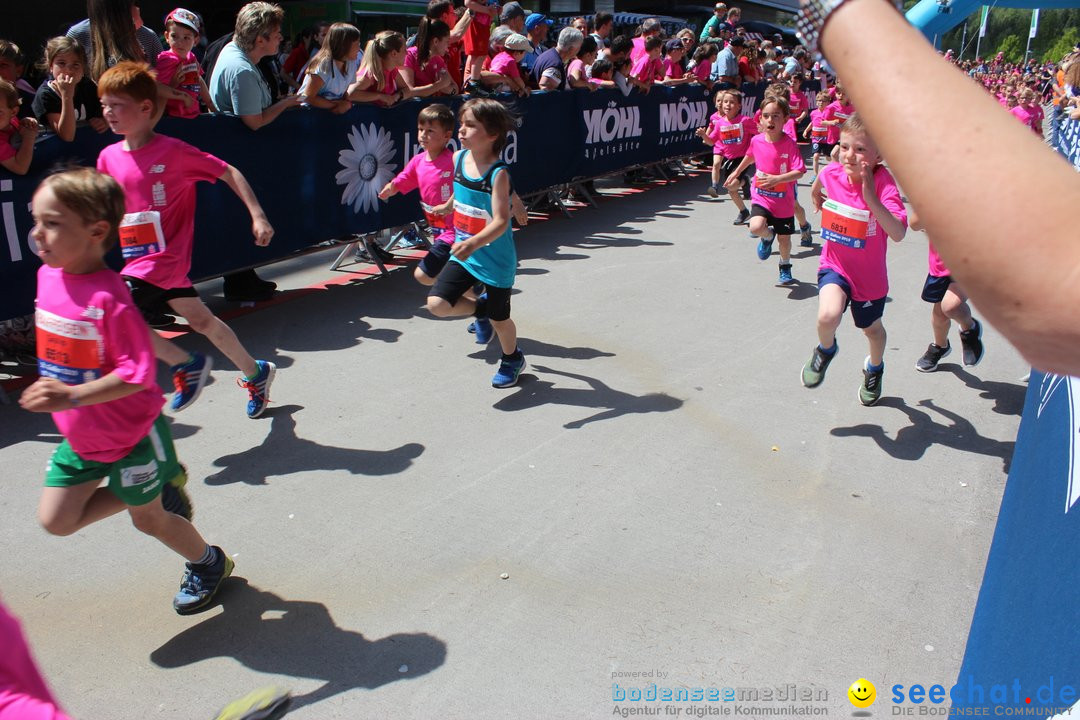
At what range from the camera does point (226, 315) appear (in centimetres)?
697

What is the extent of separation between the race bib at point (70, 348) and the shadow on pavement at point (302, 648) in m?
1.07

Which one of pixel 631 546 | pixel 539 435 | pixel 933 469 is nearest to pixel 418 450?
pixel 539 435

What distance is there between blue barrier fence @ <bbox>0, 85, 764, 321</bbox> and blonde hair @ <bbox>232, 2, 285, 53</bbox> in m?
0.61

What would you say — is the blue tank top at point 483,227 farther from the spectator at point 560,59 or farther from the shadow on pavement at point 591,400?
the spectator at point 560,59

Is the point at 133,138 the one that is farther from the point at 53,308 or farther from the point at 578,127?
the point at 578,127

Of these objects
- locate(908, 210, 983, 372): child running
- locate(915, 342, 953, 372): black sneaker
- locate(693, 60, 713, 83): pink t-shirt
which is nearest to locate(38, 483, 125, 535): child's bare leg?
locate(908, 210, 983, 372): child running

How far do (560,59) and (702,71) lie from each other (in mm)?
4578

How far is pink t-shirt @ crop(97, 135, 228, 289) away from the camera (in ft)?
15.6

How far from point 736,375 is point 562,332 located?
1.51m

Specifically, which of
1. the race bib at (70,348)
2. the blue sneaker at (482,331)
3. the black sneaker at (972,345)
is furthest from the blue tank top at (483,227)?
the black sneaker at (972,345)

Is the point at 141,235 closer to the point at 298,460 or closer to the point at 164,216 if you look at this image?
the point at 164,216

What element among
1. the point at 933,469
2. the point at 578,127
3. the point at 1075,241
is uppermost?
the point at 1075,241

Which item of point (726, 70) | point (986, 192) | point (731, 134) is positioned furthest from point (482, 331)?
point (726, 70)

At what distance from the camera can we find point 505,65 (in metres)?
10.3
